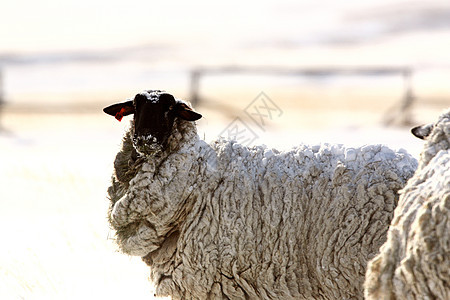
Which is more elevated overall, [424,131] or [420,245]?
[424,131]

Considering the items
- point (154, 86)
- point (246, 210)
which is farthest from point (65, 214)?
point (154, 86)

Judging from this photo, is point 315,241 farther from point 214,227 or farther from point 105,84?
point 105,84

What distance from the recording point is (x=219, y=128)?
845 inches

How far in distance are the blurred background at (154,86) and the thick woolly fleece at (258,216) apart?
87cm

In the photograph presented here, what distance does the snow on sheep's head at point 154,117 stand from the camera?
544 centimetres

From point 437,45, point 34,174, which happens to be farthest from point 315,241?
point 437,45

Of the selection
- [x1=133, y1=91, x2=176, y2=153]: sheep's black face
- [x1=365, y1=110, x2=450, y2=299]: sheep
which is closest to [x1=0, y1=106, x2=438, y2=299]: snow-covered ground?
[x1=133, y1=91, x2=176, y2=153]: sheep's black face

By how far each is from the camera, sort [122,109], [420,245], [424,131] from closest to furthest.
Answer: [420,245] < [424,131] < [122,109]

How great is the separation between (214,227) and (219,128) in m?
16.2

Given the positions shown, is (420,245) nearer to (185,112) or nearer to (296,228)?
(296,228)

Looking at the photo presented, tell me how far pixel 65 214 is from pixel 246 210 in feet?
17.1

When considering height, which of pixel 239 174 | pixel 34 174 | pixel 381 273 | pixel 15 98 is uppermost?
pixel 15 98

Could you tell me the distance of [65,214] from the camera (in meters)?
10.1

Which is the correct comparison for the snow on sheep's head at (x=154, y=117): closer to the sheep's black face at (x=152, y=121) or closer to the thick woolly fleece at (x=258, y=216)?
the sheep's black face at (x=152, y=121)
